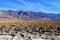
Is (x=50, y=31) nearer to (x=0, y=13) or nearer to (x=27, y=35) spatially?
(x=27, y=35)

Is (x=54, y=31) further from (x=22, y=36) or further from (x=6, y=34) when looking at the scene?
(x=6, y=34)

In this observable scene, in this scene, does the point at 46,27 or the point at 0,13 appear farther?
the point at 0,13

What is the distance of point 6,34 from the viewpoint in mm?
6203

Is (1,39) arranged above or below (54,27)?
below

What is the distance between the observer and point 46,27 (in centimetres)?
621

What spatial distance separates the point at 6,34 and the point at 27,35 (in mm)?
707

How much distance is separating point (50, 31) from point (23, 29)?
928 mm

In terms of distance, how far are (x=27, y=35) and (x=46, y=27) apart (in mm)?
695

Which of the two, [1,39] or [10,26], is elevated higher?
[10,26]

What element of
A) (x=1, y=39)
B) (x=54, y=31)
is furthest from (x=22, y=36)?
(x=54, y=31)

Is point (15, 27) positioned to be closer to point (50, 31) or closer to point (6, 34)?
point (6, 34)

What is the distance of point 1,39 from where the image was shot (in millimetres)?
6137

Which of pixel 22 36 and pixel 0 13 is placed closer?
pixel 22 36

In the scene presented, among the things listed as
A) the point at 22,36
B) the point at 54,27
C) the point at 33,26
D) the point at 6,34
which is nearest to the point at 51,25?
the point at 54,27
